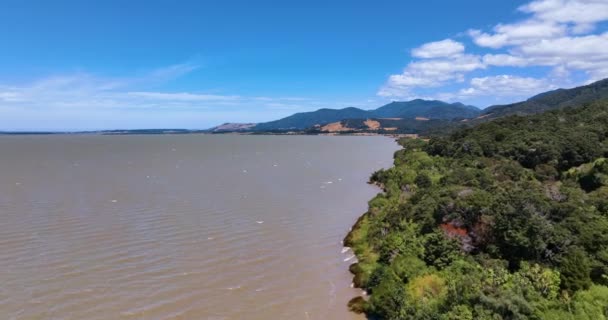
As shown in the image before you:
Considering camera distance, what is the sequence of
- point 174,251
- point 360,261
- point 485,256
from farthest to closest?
point 174,251 → point 360,261 → point 485,256

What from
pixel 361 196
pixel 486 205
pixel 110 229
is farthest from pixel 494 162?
pixel 110 229

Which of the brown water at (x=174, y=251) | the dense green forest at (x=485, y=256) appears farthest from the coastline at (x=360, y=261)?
the brown water at (x=174, y=251)

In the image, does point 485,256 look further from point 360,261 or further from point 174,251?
point 174,251

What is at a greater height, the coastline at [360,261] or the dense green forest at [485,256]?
the dense green forest at [485,256]

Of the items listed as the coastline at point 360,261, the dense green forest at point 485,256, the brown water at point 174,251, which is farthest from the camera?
the coastline at point 360,261

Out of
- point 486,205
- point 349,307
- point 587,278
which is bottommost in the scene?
point 349,307

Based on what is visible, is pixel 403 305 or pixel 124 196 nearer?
pixel 403 305

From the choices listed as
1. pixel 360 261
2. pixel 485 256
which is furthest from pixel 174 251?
pixel 485 256

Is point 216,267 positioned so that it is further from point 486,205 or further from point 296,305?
point 486,205

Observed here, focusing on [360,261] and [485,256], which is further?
[360,261]

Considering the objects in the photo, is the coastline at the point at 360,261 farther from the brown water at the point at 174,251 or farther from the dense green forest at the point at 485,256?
the brown water at the point at 174,251

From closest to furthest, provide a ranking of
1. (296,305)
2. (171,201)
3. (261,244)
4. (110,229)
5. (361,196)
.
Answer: (296,305)
(261,244)
(110,229)
(171,201)
(361,196)
